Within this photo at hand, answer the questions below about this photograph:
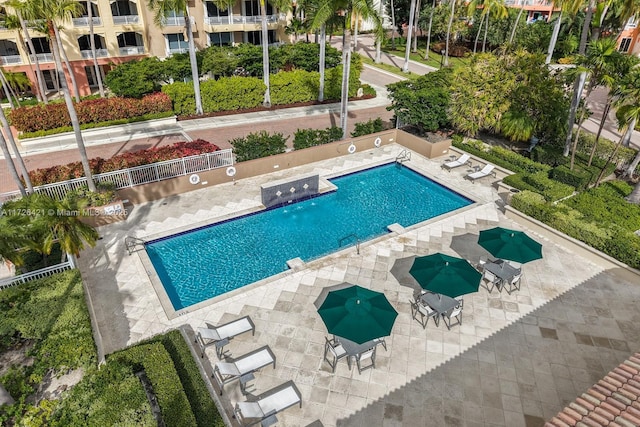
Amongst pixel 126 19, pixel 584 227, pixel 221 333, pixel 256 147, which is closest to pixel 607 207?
pixel 584 227

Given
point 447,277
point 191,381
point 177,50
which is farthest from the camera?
point 177,50

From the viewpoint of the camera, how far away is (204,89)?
109 ft

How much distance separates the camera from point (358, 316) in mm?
12781

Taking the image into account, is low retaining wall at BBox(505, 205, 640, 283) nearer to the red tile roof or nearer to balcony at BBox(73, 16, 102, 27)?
the red tile roof

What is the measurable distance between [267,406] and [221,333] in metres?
3.17

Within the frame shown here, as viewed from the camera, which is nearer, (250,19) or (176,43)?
(176,43)

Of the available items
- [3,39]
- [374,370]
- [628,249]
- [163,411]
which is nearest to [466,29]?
[628,249]

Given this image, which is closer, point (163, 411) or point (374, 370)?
point (163, 411)

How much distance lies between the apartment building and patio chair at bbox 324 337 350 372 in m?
30.3

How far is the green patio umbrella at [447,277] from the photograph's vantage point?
1427 cm

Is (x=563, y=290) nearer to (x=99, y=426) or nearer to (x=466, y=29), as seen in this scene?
(x=99, y=426)

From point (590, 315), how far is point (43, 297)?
19435 millimetres

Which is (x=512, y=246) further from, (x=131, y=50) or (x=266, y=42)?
(x=131, y=50)

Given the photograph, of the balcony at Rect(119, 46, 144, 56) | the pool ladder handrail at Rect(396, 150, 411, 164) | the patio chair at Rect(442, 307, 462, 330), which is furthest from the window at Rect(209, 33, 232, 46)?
the patio chair at Rect(442, 307, 462, 330)
